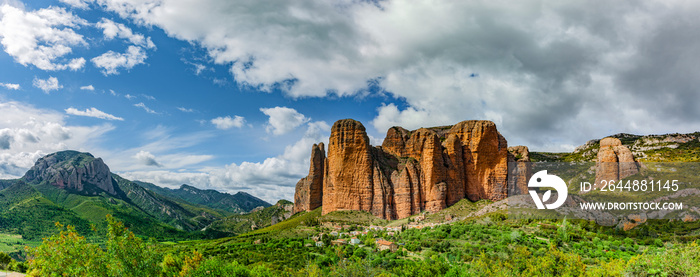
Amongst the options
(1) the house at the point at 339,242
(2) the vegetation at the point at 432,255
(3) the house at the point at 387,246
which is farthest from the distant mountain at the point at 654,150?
(1) the house at the point at 339,242

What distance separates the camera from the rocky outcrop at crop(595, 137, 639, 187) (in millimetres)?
96000

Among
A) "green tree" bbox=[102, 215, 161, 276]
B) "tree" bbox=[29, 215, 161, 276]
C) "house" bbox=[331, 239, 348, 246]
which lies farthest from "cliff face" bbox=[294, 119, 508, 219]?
"tree" bbox=[29, 215, 161, 276]

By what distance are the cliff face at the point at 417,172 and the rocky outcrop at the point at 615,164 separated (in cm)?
2480

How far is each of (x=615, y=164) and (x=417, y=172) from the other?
52.8 metres

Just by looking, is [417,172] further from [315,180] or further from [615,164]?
[615,164]

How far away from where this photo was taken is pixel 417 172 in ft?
334

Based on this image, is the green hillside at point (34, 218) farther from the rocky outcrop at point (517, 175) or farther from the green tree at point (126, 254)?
the rocky outcrop at point (517, 175)

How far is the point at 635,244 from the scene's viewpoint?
5372cm

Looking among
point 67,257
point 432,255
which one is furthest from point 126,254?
point 432,255

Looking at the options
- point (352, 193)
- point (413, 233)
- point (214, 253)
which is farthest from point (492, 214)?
point (214, 253)

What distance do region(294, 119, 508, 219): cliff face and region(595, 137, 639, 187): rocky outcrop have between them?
2480cm

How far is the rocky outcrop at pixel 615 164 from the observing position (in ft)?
315

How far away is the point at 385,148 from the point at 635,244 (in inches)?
2855

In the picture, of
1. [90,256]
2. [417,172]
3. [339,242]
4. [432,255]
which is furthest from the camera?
[417,172]
